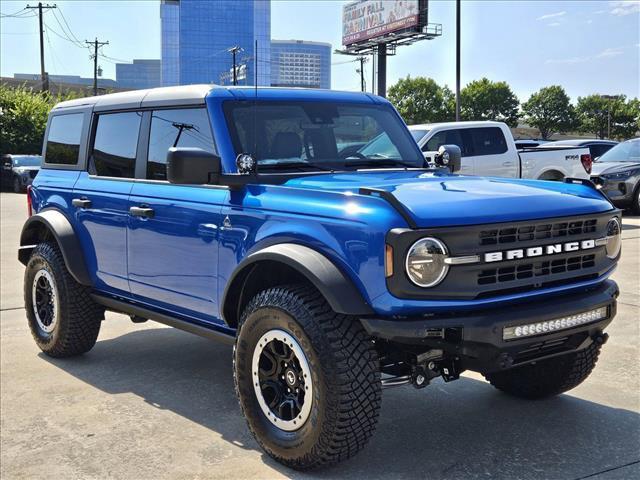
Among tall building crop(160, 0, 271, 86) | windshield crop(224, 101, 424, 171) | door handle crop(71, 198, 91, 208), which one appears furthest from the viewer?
tall building crop(160, 0, 271, 86)

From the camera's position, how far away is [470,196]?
3393mm

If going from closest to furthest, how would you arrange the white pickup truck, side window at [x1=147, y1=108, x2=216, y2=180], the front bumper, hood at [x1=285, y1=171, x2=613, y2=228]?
the front bumper
hood at [x1=285, y1=171, x2=613, y2=228]
side window at [x1=147, y1=108, x2=216, y2=180]
the white pickup truck

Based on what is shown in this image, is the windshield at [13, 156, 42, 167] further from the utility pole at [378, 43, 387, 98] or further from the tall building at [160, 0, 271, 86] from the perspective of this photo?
the utility pole at [378, 43, 387, 98]

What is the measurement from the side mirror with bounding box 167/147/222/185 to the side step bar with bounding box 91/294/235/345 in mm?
891

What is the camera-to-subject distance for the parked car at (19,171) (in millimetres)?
27500

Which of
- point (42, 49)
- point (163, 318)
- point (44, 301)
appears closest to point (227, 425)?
point (163, 318)

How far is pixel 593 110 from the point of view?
85750 millimetres

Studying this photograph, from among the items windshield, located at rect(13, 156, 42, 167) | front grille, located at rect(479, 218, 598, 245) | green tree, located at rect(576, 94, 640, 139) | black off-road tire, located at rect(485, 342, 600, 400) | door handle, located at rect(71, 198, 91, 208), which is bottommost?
black off-road tire, located at rect(485, 342, 600, 400)

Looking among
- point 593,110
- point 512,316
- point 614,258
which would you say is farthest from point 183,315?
point 593,110

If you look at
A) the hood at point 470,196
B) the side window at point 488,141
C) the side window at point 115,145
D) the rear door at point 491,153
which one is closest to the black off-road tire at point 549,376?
the hood at point 470,196

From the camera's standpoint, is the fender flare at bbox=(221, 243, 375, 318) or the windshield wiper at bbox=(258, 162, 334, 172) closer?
the fender flare at bbox=(221, 243, 375, 318)

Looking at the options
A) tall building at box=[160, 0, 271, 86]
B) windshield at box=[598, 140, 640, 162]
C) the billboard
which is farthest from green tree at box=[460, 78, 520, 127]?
windshield at box=[598, 140, 640, 162]

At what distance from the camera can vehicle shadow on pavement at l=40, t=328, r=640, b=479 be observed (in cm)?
348

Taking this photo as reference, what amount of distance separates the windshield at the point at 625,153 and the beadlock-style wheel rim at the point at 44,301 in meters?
13.5
